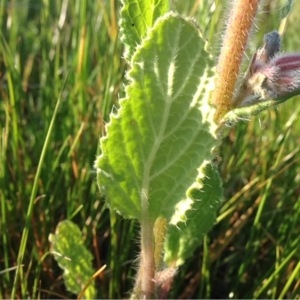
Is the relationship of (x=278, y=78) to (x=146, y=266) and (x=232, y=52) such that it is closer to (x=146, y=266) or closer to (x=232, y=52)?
(x=232, y=52)

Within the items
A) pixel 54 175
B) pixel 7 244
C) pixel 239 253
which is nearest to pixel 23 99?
pixel 54 175

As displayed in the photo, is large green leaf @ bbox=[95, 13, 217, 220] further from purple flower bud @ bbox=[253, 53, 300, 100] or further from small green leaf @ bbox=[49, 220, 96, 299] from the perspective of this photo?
small green leaf @ bbox=[49, 220, 96, 299]

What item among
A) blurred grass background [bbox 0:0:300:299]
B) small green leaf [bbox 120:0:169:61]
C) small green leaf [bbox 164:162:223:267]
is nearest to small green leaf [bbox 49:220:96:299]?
blurred grass background [bbox 0:0:300:299]

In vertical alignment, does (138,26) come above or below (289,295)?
above

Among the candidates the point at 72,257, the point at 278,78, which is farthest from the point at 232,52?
the point at 72,257

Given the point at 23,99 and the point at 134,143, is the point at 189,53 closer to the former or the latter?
the point at 134,143

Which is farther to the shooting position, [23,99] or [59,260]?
[23,99]
